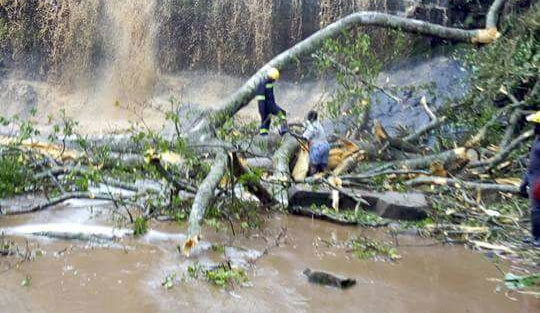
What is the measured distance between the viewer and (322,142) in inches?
367

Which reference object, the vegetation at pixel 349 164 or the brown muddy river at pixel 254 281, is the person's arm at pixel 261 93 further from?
the brown muddy river at pixel 254 281

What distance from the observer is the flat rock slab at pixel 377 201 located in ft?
24.8

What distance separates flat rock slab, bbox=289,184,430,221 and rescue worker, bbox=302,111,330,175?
113 centimetres

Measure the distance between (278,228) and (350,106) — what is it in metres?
5.09

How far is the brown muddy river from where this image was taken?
15.1 ft

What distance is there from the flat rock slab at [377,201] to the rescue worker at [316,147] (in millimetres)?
1135

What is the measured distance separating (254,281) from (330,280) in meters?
0.61

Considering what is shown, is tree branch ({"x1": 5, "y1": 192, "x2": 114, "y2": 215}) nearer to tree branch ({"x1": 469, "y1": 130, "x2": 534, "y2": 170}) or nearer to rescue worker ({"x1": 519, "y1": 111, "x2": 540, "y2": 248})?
rescue worker ({"x1": 519, "y1": 111, "x2": 540, "y2": 248})

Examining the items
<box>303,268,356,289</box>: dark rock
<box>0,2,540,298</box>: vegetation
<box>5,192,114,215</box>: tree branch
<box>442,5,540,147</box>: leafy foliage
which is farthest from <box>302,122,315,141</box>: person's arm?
<box>303,268,356,289</box>: dark rock

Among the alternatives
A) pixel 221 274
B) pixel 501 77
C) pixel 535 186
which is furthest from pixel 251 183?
pixel 501 77

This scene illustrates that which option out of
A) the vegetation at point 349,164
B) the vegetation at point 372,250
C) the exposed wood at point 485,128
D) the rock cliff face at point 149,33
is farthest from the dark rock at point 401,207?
the rock cliff face at point 149,33

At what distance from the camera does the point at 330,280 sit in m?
5.07

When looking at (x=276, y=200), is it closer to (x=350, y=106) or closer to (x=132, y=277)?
(x=132, y=277)

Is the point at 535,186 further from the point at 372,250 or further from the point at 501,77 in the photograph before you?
the point at 501,77
